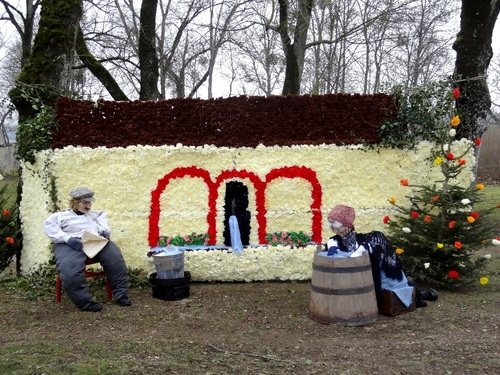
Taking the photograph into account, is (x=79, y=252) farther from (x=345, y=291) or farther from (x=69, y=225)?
(x=345, y=291)

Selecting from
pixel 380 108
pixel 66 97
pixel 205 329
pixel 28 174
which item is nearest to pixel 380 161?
pixel 380 108

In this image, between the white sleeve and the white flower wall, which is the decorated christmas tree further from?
the white sleeve

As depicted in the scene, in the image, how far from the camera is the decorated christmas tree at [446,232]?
20.8 ft

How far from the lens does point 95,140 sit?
7059mm

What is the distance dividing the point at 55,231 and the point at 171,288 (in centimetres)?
156

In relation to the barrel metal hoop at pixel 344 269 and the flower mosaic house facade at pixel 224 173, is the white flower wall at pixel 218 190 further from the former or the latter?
the barrel metal hoop at pixel 344 269

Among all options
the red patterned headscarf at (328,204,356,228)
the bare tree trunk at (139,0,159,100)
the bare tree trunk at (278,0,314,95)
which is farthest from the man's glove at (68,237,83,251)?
the bare tree trunk at (278,0,314,95)

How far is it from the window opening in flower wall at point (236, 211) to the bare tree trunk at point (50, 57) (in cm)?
298

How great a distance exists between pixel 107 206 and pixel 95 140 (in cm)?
96

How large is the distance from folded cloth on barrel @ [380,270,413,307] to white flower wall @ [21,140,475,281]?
1.56m

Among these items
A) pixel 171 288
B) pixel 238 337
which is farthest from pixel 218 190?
pixel 238 337

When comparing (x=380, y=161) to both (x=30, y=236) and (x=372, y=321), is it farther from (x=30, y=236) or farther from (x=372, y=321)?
(x=30, y=236)

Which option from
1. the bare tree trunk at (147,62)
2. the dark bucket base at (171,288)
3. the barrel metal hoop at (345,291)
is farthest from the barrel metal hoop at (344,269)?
the bare tree trunk at (147,62)

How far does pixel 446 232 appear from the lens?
6414 mm
